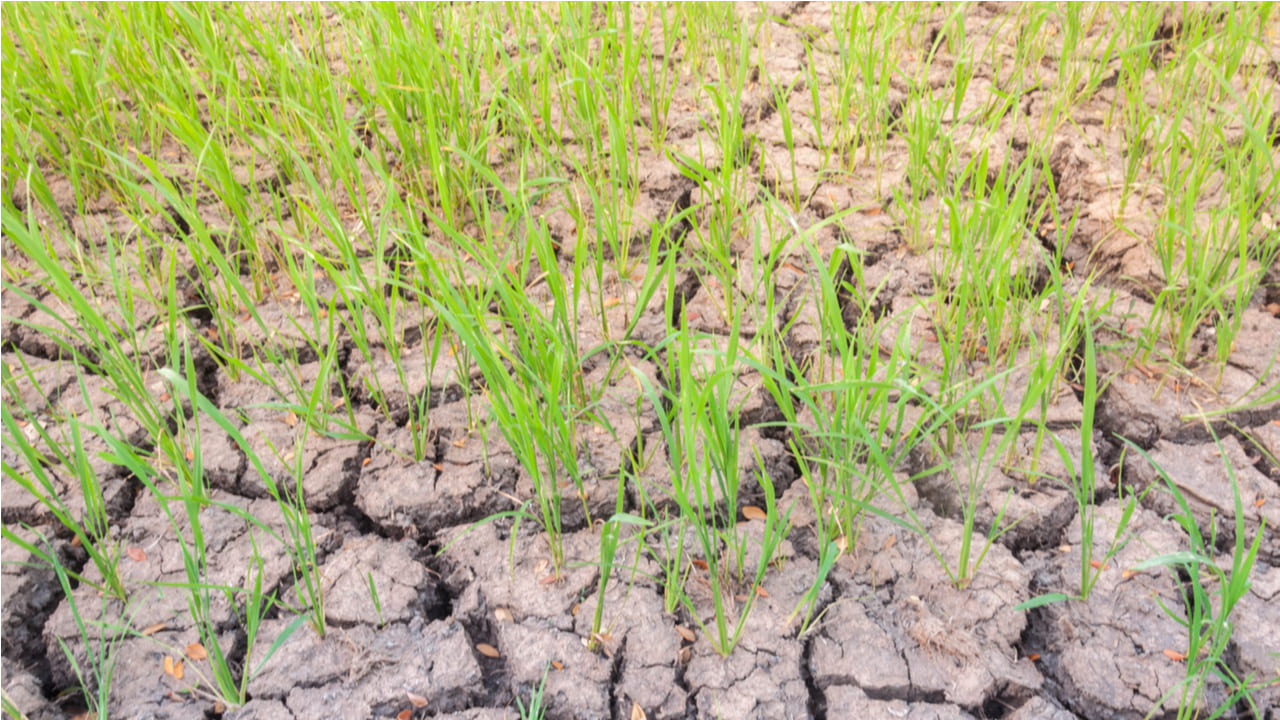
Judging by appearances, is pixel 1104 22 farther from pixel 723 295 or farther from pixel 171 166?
pixel 171 166

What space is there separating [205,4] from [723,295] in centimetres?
169

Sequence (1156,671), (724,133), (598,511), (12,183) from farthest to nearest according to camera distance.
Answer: (12,183)
(724,133)
(598,511)
(1156,671)

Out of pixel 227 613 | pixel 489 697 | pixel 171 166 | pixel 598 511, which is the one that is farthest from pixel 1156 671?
pixel 171 166

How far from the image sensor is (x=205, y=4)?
2.27m

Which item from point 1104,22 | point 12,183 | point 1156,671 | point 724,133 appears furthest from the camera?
point 1104,22

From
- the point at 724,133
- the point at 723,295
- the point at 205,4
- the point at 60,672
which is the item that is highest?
the point at 205,4

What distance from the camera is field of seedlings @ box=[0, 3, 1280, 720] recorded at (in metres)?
1.28

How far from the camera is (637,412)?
1.46 metres

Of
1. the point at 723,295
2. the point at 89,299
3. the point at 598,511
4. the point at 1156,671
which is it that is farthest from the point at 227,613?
the point at 1156,671

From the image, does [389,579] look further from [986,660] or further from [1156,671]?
[1156,671]

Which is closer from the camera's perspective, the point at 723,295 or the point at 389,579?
the point at 389,579

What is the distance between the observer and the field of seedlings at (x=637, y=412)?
128 centimetres

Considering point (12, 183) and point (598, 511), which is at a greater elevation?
point (12, 183)

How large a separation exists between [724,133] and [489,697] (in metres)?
1.26
